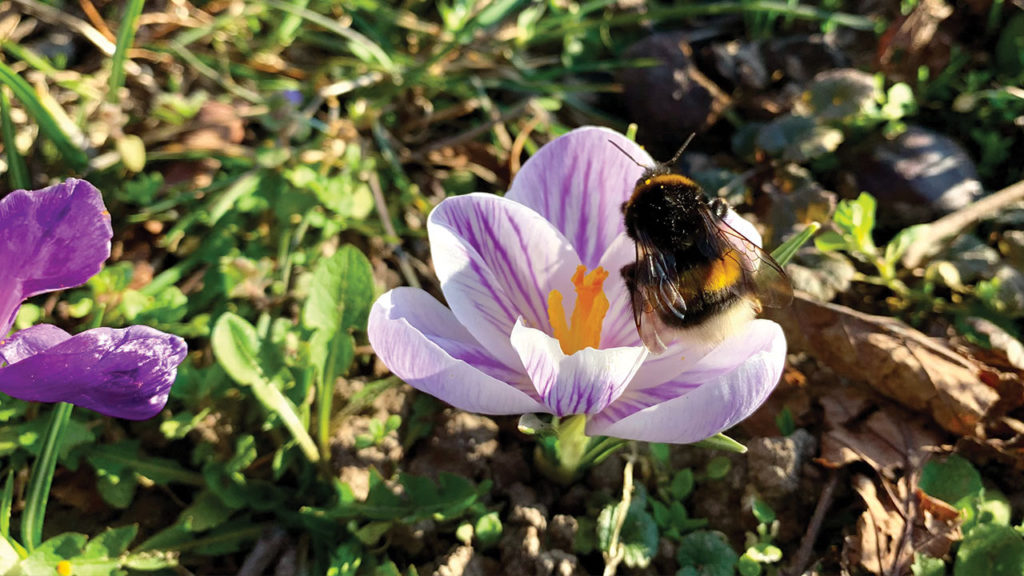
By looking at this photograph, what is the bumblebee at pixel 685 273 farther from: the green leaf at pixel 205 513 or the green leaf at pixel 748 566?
the green leaf at pixel 205 513

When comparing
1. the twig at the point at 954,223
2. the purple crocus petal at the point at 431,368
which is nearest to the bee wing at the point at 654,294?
the purple crocus petal at the point at 431,368

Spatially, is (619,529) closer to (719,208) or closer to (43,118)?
(719,208)

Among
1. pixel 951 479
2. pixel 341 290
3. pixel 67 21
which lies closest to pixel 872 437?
pixel 951 479

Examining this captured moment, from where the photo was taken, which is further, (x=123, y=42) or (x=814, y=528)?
(x=123, y=42)

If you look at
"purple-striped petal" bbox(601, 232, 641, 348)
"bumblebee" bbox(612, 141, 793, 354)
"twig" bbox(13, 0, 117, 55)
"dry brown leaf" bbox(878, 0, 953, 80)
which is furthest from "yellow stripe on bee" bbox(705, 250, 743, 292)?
"twig" bbox(13, 0, 117, 55)

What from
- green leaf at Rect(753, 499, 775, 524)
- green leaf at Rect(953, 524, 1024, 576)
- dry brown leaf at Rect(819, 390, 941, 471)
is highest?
green leaf at Rect(953, 524, 1024, 576)

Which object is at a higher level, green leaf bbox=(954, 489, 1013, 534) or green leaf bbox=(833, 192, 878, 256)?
green leaf bbox=(833, 192, 878, 256)

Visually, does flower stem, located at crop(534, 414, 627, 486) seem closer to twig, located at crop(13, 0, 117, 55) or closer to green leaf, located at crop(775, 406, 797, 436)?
green leaf, located at crop(775, 406, 797, 436)
